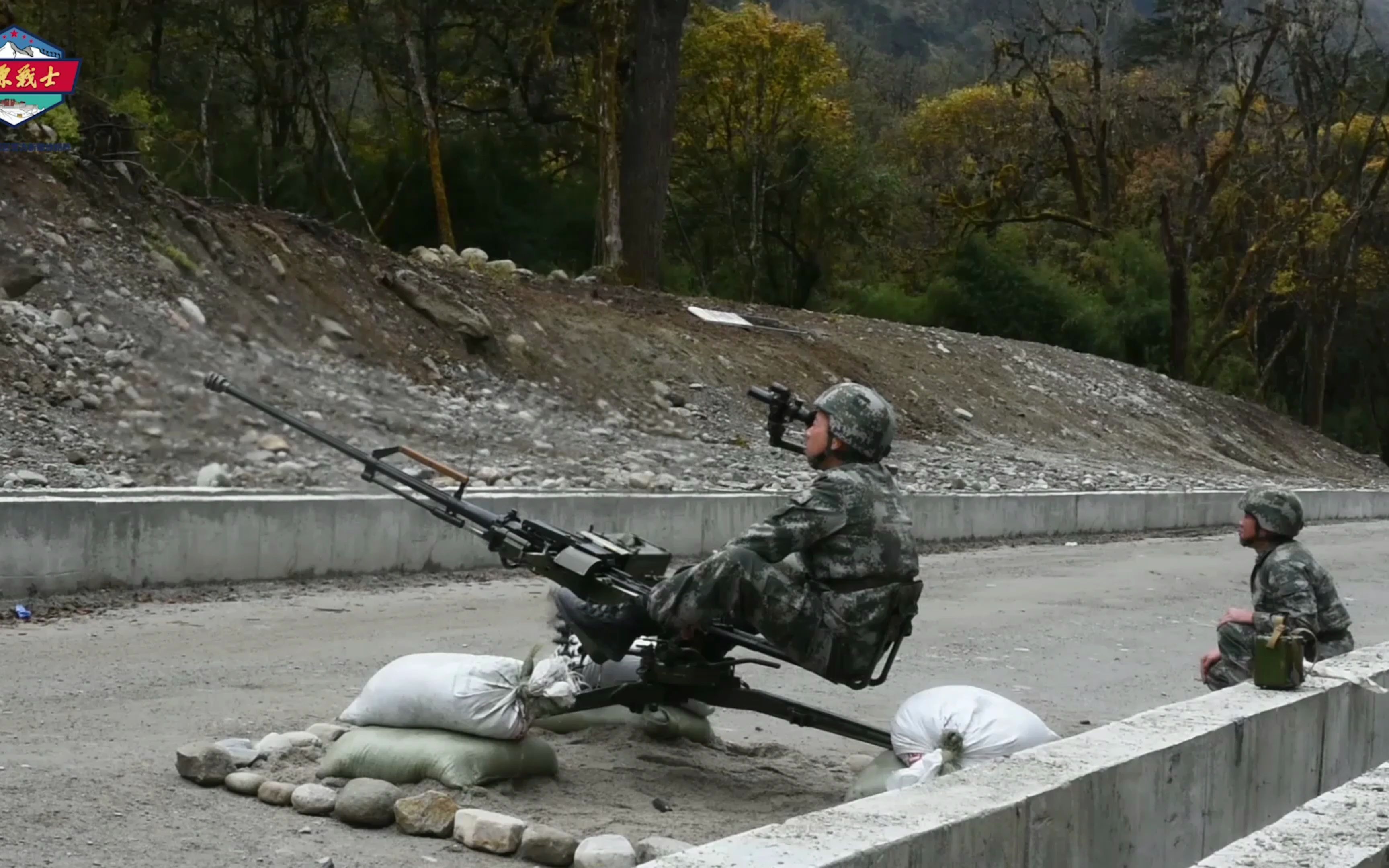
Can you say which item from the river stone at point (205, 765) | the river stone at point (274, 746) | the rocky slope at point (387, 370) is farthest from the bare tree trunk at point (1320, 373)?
the river stone at point (205, 765)

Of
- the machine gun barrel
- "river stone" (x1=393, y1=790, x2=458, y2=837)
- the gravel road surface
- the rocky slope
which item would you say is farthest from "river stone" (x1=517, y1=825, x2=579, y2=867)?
the rocky slope

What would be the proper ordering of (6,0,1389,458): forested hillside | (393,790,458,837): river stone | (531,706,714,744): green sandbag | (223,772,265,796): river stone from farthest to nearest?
(6,0,1389,458): forested hillside, (531,706,714,744): green sandbag, (223,772,265,796): river stone, (393,790,458,837): river stone

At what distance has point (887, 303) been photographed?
45281mm

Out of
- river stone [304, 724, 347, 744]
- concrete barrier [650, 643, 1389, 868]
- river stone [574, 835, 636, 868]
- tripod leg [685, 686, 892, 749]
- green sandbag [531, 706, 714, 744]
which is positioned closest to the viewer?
concrete barrier [650, 643, 1389, 868]

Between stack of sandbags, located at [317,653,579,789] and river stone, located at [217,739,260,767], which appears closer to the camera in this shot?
Answer: stack of sandbags, located at [317,653,579,789]

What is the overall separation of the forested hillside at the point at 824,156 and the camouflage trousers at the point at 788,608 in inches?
694

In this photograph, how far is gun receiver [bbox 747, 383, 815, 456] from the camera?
6934mm

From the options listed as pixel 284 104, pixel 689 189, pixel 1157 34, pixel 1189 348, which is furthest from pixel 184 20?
pixel 1157 34

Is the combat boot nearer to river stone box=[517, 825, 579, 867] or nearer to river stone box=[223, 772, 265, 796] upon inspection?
river stone box=[517, 825, 579, 867]

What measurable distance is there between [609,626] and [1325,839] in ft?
10.3

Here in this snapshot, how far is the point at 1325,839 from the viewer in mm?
4648

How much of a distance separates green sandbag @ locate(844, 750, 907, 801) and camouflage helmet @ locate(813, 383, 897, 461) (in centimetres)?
125

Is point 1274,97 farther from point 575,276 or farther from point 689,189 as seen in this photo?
point 575,276

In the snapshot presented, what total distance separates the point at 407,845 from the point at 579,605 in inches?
50.2
